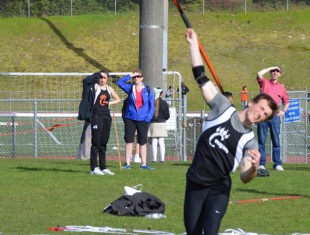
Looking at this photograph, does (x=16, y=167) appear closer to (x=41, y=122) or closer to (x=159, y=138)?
(x=159, y=138)

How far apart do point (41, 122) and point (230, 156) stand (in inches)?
870

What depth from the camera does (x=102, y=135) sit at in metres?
16.5

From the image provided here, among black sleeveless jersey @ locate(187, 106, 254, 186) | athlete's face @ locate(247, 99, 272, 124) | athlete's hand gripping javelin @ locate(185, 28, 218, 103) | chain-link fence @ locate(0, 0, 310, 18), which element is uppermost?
chain-link fence @ locate(0, 0, 310, 18)

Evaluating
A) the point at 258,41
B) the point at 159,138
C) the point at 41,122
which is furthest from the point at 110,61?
the point at 159,138

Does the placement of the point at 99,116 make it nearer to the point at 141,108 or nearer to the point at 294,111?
the point at 141,108

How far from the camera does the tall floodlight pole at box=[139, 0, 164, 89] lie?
22203 mm

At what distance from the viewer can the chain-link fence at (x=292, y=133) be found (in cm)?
2314

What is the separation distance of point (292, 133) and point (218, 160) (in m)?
16.9

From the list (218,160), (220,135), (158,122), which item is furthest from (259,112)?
(158,122)

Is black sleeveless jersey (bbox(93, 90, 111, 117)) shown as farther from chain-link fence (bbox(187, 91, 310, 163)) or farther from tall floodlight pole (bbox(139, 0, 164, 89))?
chain-link fence (bbox(187, 91, 310, 163))

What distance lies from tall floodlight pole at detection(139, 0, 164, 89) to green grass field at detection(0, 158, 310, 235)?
12.5 feet

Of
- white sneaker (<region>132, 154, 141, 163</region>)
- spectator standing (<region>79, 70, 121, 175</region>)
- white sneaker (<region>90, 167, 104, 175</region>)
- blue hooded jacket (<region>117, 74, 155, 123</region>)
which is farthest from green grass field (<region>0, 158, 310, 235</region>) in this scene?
white sneaker (<region>132, 154, 141, 163</region>)

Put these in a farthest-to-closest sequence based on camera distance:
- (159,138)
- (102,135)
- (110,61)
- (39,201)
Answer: (110,61), (159,138), (102,135), (39,201)

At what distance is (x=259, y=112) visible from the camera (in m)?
7.62
